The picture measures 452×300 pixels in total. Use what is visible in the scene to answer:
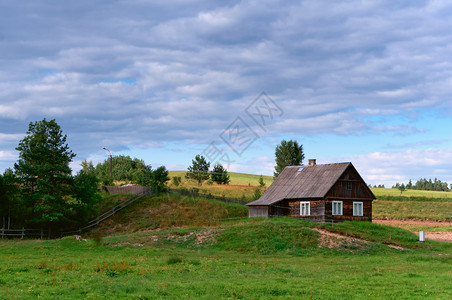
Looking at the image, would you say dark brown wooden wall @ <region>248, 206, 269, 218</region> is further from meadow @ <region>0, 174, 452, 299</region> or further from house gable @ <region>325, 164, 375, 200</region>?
house gable @ <region>325, 164, 375, 200</region>

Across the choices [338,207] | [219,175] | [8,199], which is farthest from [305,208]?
[219,175]

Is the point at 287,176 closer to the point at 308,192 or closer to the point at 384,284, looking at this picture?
the point at 308,192

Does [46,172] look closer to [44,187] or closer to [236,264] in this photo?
[44,187]

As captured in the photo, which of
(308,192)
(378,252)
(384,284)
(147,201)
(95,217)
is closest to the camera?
(384,284)

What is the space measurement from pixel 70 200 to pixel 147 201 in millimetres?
13349

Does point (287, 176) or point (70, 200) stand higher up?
point (287, 176)

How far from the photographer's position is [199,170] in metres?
108

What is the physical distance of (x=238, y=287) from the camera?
1770 centimetres

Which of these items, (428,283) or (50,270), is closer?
(428,283)

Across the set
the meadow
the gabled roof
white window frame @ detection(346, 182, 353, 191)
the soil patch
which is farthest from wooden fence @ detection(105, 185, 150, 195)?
the soil patch

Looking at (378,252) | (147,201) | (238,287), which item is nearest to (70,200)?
(147,201)

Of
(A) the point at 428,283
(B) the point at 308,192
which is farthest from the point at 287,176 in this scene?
(A) the point at 428,283

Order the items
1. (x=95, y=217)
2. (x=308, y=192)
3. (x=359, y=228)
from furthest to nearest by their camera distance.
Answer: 1. (x=95, y=217)
2. (x=308, y=192)
3. (x=359, y=228)

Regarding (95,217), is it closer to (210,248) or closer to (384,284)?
(210,248)
